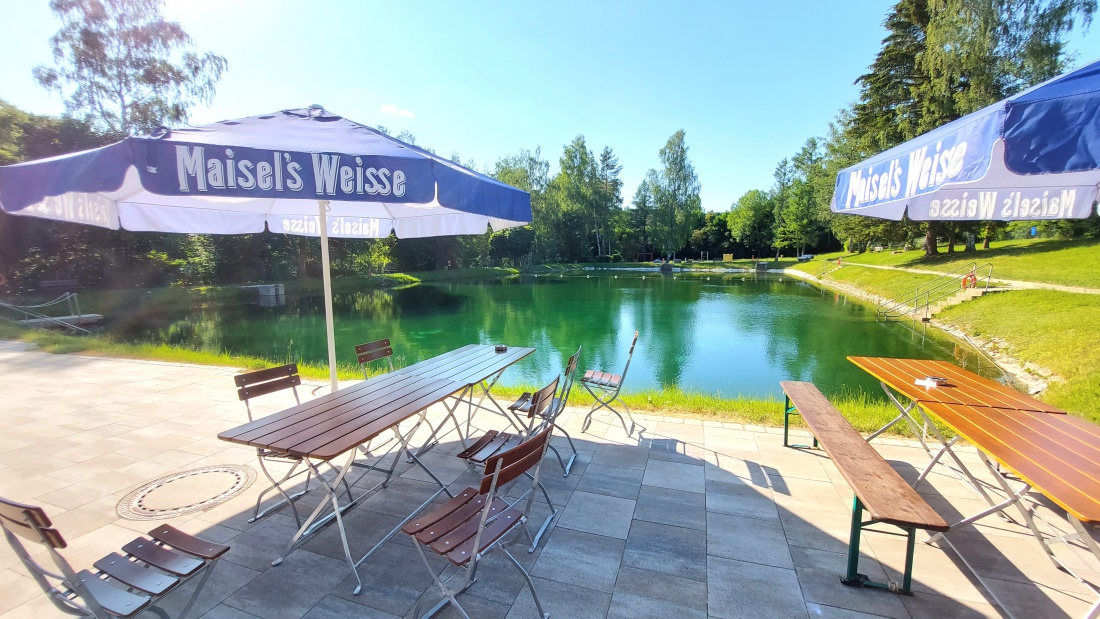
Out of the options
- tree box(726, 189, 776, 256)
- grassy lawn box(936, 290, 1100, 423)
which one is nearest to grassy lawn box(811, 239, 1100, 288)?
grassy lawn box(936, 290, 1100, 423)

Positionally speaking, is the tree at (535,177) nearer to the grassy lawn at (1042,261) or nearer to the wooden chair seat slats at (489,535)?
the grassy lawn at (1042,261)

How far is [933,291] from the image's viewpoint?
56.3 feet

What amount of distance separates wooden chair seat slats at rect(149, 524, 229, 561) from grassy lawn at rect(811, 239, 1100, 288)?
18593mm

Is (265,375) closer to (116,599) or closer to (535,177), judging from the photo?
(116,599)

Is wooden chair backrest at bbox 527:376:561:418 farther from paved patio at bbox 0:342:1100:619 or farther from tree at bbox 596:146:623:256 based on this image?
tree at bbox 596:146:623:256

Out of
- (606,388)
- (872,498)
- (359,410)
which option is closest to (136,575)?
(359,410)

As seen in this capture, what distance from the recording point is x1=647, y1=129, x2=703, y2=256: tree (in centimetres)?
4347

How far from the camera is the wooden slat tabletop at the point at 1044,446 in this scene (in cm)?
171

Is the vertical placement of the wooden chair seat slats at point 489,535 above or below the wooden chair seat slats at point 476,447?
above

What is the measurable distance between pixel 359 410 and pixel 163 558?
1048 mm

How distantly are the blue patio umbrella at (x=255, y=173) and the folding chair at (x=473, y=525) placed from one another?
4.29ft

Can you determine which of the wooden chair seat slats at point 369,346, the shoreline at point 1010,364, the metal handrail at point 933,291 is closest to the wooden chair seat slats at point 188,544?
the wooden chair seat slats at point 369,346

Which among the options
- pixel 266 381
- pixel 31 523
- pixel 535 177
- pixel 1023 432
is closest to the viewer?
pixel 31 523

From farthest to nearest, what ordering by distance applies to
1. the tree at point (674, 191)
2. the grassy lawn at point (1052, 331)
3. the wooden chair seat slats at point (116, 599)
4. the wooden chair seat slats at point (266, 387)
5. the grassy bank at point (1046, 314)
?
the tree at point (674, 191), the grassy bank at point (1046, 314), the grassy lawn at point (1052, 331), the wooden chair seat slats at point (266, 387), the wooden chair seat slats at point (116, 599)
